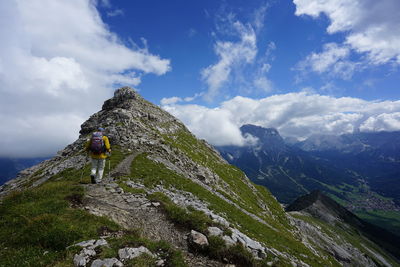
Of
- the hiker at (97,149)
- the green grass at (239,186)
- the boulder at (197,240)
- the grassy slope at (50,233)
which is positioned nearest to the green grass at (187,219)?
the boulder at (197,240)

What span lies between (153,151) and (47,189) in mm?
30155

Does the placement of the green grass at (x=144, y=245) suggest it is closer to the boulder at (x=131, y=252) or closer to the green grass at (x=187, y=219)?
the boulder at (x=131, y=252)

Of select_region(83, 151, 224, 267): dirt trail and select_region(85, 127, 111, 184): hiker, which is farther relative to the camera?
select_region(85, 127, 111, 184): hiker

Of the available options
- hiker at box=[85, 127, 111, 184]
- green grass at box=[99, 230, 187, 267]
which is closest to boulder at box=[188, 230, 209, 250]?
green grass at box=[99, 230, 187, 267]

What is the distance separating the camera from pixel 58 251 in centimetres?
1022

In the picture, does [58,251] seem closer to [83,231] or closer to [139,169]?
[83,231]

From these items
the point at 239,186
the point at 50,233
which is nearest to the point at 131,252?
the point at 50,233

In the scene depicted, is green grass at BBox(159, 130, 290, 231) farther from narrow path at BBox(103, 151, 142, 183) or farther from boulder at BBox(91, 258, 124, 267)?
boulder at BBox(91, 258, 124, 267)

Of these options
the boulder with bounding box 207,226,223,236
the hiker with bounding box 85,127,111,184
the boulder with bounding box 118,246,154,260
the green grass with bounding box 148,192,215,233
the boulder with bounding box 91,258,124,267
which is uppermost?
the hiker with bounding box 85,127,111,184

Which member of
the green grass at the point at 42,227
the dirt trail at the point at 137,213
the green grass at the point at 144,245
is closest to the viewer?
the green grass at the point at 42,227

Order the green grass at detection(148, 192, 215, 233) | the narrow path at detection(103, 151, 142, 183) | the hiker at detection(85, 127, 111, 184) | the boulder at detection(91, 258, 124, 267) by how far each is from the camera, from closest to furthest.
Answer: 1. the boulder at detection(91, 258, 124, 267)
2. the green grass at detection(148, 192, 215, 233)
3. the hiker at detection(85, 127, 111, 184)
4. the narrow path at detection(103, 151, 142, 183)

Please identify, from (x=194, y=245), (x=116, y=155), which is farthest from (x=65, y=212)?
(x=116, y=155)

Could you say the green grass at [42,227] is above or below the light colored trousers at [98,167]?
below

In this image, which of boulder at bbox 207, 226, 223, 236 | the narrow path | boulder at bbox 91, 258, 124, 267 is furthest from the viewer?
the narrow path
